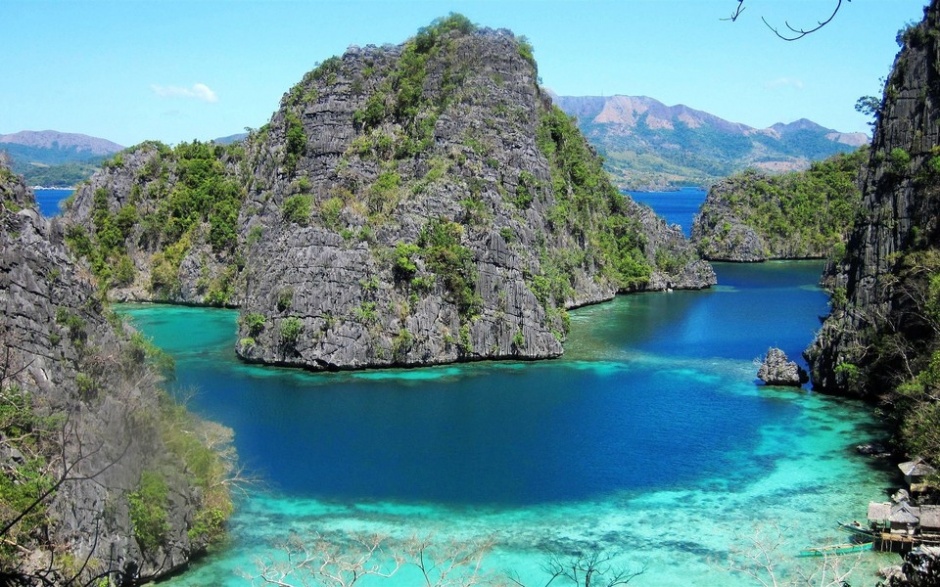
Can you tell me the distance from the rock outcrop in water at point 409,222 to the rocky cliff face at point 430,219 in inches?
5.8

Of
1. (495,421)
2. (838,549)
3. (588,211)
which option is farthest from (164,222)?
(838,549)

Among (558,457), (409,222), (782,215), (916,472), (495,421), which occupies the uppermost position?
(782,215)

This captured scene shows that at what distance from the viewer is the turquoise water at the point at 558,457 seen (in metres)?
30.0

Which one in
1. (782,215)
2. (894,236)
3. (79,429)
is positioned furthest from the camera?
(782,215)

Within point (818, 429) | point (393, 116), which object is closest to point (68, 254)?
point (818, 429)

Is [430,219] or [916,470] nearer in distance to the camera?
[916,470]

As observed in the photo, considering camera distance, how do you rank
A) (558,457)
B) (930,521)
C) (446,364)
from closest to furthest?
(930,521) < (558,457) < (446,364)

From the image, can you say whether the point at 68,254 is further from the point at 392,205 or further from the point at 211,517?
the point at 392,205

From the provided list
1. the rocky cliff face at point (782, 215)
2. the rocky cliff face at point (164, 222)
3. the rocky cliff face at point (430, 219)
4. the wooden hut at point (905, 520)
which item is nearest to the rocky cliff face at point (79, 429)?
the wooden hut at point (905, 520)

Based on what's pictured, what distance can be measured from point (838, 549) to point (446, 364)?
32.5 meters

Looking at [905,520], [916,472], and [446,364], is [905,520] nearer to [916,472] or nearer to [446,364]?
[916,472]

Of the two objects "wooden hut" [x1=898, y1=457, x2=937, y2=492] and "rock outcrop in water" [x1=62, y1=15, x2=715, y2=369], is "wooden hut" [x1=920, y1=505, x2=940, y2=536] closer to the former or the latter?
"wooden hut" [x1=898, y1=457, x2=937, y2=492]

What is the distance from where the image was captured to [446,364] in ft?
190

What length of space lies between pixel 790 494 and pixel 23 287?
29352 millimetres
